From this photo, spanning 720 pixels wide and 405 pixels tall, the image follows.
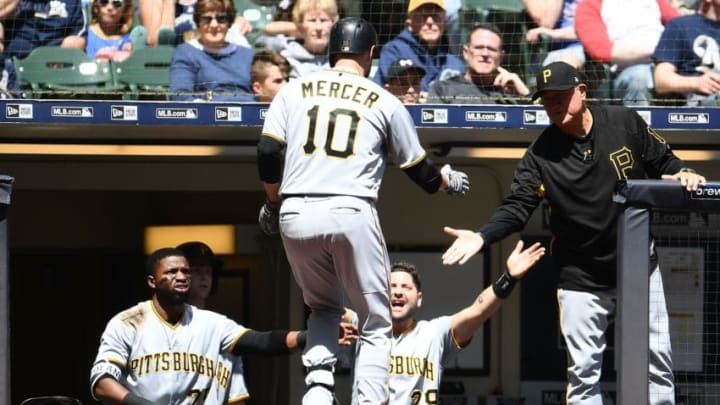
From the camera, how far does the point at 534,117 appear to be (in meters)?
8.69

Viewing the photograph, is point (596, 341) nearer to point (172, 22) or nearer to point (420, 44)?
point (420, 44)

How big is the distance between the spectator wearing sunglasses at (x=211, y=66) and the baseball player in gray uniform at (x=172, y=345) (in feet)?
8.35

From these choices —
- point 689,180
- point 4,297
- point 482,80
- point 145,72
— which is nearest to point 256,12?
point 145,72

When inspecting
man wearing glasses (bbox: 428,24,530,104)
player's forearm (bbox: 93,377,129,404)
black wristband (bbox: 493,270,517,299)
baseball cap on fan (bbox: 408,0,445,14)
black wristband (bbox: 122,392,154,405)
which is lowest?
black wristband (bbox: 122,392,154,405)

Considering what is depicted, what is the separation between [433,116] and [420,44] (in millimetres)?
973

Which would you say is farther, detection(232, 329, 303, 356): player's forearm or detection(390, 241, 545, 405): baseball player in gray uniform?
detection(390, 241, 545, 405): baseball player in gray uniform

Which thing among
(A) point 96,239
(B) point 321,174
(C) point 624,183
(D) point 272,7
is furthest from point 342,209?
(A) point 96,239

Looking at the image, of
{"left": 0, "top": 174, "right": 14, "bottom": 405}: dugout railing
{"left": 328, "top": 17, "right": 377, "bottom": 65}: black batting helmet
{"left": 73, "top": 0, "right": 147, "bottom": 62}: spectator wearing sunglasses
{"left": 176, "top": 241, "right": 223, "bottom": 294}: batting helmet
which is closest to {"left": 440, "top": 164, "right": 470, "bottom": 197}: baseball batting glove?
{"left": 328, "top": 17, "right": 377, "bottom": 65}: black batting helmet

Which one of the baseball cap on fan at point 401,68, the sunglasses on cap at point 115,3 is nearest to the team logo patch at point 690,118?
the baseball cap on fan at point 401,68

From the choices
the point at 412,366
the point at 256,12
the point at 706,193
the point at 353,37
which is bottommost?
the point at 412,366

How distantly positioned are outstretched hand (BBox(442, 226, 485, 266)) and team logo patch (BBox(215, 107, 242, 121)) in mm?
3414

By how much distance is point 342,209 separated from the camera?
17.2ft

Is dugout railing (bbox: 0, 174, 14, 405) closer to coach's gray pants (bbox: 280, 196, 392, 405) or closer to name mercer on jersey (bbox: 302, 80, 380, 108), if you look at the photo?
coach's gray pants (bbox: 280, 196, 392, 405)

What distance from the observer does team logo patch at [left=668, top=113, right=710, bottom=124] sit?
8.67 meters
